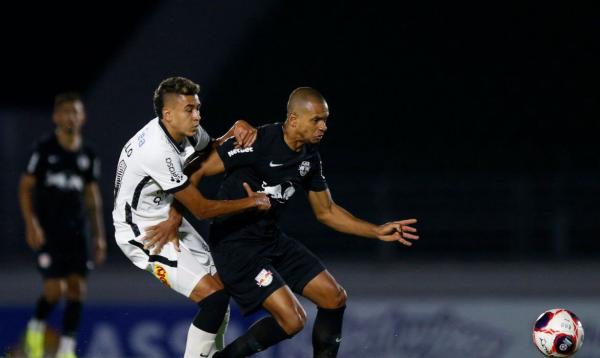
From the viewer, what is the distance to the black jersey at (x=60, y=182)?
8258 mm

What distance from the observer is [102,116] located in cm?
1627

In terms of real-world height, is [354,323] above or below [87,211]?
below

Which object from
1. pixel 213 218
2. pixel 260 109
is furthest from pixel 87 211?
pixel 260 109

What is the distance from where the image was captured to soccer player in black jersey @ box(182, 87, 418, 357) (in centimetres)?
593

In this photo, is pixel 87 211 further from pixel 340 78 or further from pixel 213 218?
pixel 340 78

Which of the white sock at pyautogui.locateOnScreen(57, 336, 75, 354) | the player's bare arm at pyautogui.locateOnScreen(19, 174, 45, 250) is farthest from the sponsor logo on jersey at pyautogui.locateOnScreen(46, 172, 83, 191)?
the white sock at pyautogui.locateOnScreen(57, 336, 75, 354)

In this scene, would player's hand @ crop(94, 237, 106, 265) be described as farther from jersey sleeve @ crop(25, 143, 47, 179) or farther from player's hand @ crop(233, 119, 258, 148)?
player's hand @ crop(233, 119, 258, 148)

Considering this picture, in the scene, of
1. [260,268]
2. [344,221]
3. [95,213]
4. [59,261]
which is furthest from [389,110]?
[260,268]

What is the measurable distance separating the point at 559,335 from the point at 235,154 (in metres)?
2.28

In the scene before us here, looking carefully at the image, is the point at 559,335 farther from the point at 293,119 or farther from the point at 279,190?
the point at 293,119

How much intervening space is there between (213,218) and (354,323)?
269 cm

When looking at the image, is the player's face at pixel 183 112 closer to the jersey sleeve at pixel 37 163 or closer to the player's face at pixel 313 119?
the player's face at pixel 313 119

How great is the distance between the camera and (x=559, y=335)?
6551mm

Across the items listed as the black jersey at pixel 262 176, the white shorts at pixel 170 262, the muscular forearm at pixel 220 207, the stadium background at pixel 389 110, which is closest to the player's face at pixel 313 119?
the black jersey at pixel 262 176
